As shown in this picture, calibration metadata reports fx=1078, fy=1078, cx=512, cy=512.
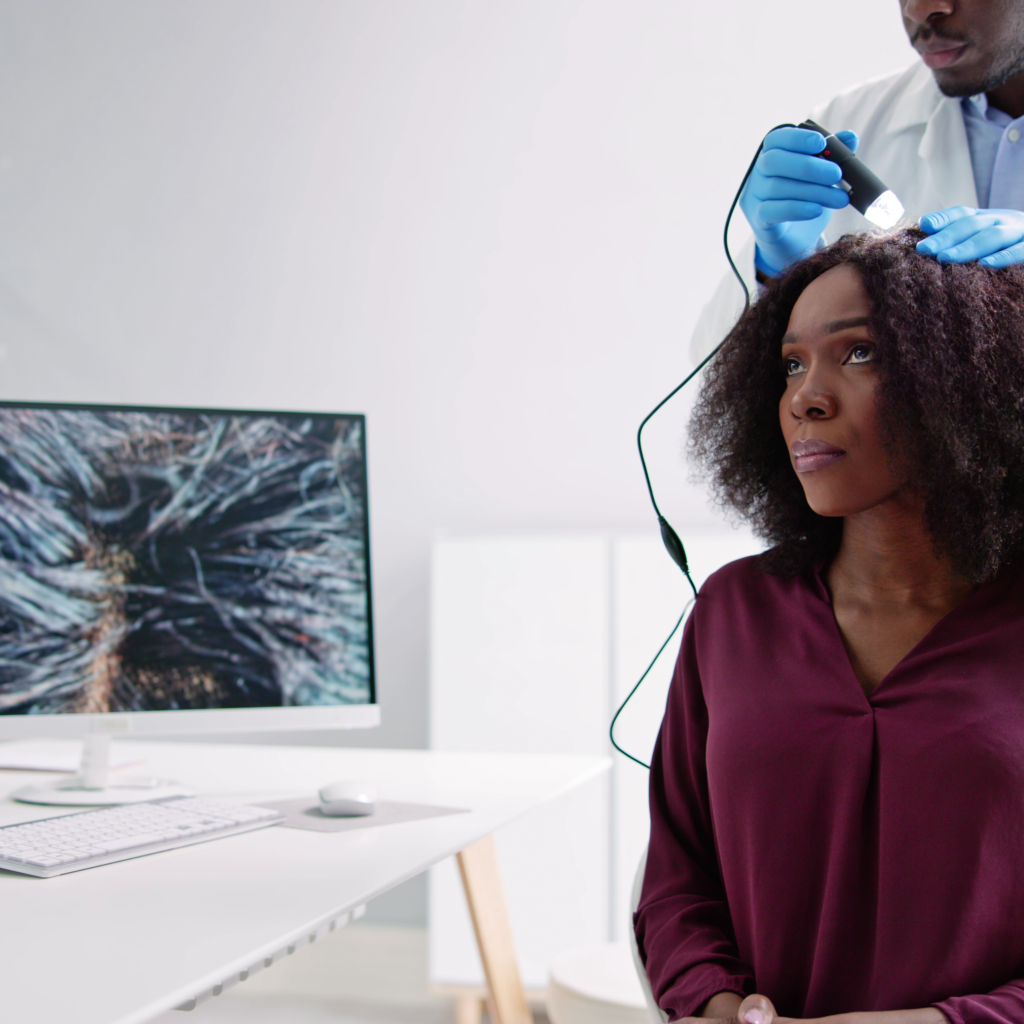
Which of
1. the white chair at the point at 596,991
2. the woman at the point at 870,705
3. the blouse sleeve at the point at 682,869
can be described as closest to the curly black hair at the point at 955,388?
the woman at the point at 870,705

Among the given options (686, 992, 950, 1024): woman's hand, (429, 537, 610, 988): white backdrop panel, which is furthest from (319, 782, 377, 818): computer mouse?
(429, 537, 610, 988): white backdrop panel

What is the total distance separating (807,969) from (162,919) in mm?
562

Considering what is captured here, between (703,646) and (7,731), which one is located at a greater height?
(703,646)

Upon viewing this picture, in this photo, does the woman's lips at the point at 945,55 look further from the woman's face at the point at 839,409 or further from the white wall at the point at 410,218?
the white wall at the point at 410,218

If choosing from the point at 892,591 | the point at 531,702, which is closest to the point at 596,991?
the point at 531,702

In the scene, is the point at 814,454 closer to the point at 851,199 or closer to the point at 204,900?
the point at 851,199

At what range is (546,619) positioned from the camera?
97.8 inches

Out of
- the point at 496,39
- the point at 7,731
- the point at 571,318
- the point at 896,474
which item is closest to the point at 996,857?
the point at 896,474

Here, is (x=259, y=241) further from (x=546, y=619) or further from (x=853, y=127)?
(x=853, y=127)

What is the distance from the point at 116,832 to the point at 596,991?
0.92 meters

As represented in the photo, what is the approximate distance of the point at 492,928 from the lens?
1.61 metres

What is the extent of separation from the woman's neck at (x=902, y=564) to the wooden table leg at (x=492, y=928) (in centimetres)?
77

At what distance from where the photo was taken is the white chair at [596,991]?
1.73m

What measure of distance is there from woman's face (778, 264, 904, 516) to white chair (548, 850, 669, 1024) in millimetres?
987
